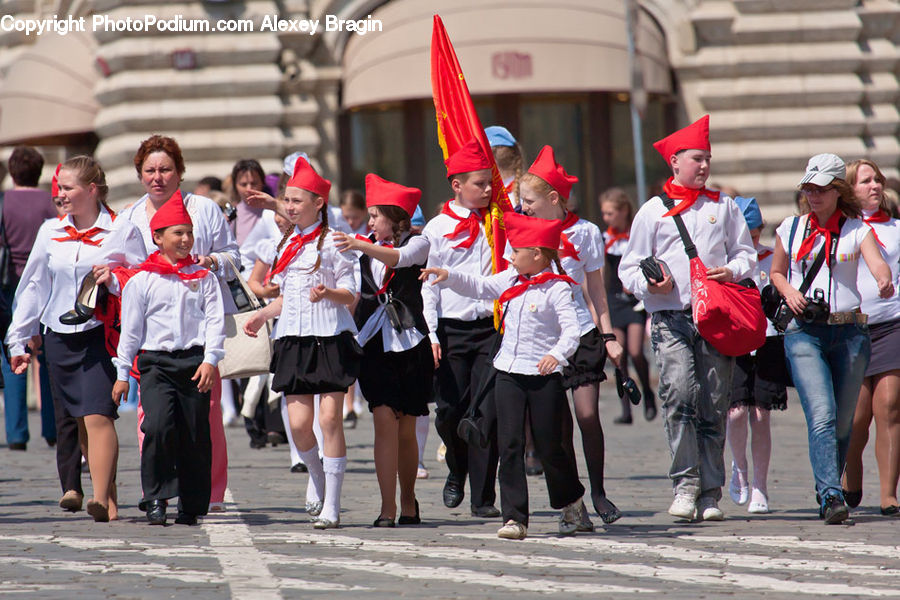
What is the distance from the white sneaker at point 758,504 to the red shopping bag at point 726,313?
944 mm

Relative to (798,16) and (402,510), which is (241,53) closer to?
(798,16)

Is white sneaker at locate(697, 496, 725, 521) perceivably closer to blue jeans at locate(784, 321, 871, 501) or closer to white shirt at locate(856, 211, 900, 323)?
blue jeans at locate(784, 321, 871, 501)

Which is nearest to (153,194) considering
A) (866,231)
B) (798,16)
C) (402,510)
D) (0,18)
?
(402,510)

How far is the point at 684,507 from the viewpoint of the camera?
769 cm

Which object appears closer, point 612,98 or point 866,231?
point 866,231

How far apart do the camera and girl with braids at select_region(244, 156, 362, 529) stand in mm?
2173

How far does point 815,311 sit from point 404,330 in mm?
1996

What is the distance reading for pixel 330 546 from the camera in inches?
271

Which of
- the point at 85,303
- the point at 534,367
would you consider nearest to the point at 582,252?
the point at 534,367

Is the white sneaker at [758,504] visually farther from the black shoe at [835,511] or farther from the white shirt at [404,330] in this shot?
the white shirt at [404,330]

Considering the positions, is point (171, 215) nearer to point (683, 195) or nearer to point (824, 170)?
point (683, 195)

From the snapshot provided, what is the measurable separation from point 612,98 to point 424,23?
107 inches

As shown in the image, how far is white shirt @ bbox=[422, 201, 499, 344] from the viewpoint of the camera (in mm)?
8062

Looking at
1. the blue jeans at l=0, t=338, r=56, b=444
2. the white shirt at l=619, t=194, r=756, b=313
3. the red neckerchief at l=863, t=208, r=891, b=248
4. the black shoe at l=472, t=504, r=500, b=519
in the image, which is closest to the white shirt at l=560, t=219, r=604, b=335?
the white shirt at l=619, t=194, r=756, b=313
